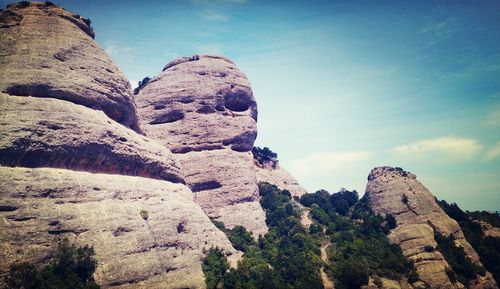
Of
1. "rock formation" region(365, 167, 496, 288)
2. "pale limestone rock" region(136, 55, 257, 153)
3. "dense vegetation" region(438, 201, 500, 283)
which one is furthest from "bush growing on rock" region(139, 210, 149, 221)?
"dense vegetation" region(438, 201, 500, 283)

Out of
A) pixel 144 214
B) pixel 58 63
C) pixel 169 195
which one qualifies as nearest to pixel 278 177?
pixel 169 195

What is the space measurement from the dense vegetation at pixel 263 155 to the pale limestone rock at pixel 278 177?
0.89m

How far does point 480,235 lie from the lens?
199 ft

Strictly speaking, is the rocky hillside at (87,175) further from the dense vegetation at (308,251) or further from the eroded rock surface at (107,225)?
the dense vegetation at (308,251)

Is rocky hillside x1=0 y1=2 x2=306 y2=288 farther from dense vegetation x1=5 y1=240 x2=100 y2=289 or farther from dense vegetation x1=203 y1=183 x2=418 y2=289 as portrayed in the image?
dense vegetation x1=203 y1=183 x2=418 y2=289

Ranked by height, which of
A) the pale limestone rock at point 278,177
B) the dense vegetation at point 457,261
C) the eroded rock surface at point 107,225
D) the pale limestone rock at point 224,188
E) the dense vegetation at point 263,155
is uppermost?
the dense vegetation at point 263,155

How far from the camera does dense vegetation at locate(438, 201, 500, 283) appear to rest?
2120 inches

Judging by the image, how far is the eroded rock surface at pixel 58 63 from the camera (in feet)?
127

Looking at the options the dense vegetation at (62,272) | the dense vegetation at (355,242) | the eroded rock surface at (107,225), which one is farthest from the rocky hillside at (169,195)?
the dense vegetation at (62,272)

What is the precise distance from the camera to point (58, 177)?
34.4 m

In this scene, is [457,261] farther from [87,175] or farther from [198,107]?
[87,175]

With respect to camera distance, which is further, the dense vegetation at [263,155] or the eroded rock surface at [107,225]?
the dense vegetation at [263,155]

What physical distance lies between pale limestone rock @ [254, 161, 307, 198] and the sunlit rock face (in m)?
10.5

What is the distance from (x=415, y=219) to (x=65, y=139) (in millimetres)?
53504
